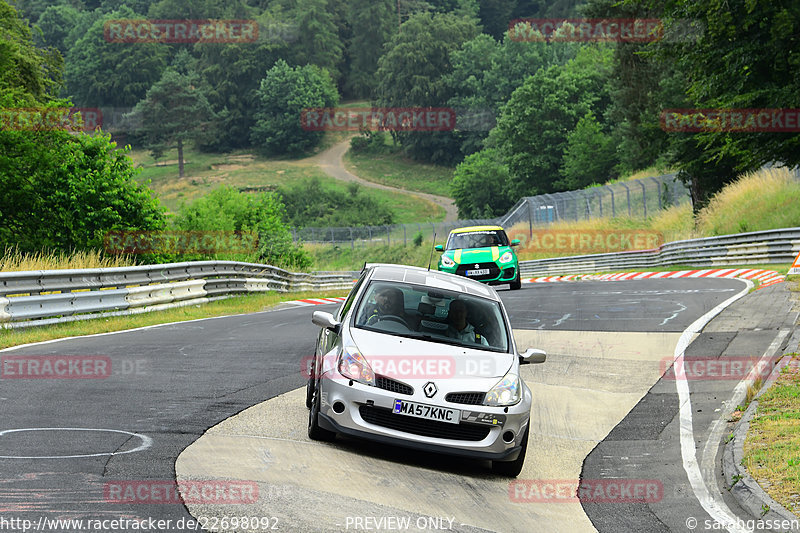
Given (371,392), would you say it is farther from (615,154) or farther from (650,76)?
(615,154)

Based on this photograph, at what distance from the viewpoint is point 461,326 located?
28.7 ft

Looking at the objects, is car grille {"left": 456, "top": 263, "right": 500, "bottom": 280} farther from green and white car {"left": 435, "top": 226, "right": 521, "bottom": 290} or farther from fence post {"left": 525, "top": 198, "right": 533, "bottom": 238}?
fence post {"left": 525, "top": 198, "right": 533, "bottom": 238}

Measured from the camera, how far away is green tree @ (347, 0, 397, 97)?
584 ft

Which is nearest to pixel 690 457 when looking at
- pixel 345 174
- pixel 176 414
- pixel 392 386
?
pixel 392 386

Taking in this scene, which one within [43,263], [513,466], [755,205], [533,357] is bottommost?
[755,205]

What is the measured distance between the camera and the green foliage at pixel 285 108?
148000 mm

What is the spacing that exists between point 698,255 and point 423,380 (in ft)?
101

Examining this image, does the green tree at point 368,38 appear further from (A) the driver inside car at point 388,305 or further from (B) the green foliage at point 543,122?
(A) the driver inside car at point 388,305

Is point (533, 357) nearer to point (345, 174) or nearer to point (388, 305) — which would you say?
point (388, 305)

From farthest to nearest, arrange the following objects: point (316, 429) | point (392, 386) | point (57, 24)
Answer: point (57, 24), point (316, 429), point (392, 386)

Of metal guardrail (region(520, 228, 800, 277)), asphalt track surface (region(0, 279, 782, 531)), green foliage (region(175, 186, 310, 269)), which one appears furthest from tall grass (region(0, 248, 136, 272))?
metal guardrail (region(520, 228, 800, 277))

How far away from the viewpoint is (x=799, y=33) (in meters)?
14.9

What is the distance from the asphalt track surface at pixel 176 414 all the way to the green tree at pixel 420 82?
125 metres

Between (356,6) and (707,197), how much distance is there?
149 m
